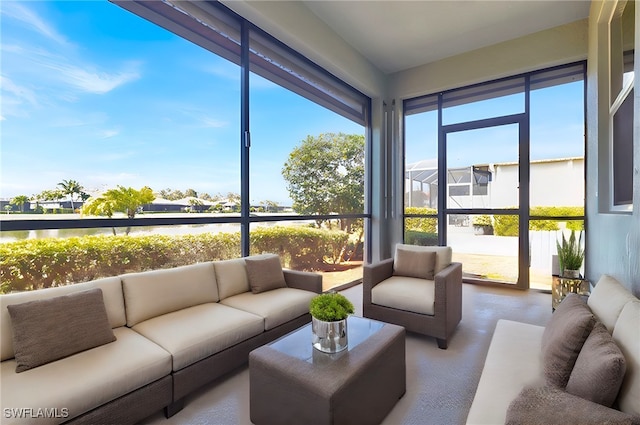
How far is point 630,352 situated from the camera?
1068mm

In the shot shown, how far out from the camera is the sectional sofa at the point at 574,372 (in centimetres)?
99

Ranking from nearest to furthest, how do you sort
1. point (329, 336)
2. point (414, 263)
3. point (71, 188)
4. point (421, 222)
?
point (329, 336) < point (71, 188) < point (414, 263) < point (421, 222)

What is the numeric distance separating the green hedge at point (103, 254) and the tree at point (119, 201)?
210mm

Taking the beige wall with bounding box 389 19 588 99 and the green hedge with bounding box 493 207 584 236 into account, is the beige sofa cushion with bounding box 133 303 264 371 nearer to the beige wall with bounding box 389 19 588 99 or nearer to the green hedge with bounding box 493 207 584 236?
the green hedge with bounding box 493 207 584 236

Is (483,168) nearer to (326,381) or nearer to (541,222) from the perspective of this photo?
(541,222)

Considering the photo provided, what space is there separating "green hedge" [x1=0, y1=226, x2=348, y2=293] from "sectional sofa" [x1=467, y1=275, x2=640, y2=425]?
256 centimetres

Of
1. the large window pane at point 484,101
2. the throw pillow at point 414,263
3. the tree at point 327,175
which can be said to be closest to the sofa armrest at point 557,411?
the throw pillow at point 414,263

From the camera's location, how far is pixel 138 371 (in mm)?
1536

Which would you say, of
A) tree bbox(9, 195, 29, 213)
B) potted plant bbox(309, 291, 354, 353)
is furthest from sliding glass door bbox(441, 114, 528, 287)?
tree bbox(9, 195, 29, 213)

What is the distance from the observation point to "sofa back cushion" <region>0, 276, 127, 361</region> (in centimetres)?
155

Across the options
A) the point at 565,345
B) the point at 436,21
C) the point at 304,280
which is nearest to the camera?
the point at 565,345

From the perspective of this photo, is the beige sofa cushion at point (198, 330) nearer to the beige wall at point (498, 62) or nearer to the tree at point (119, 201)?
the tree at point (119, 201)

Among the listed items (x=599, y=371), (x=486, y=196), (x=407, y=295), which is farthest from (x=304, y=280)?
(x=486, y=196)

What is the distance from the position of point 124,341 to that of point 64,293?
48 centimetres
